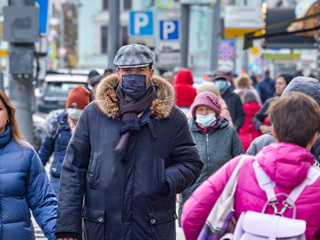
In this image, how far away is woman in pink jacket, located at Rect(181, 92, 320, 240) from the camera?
347 cm

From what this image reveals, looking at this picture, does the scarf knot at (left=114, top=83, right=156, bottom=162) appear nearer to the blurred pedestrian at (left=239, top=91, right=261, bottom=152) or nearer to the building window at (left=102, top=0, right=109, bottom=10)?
the blurred pedestrian at (left=239, top=91, right=261, bottom=152)

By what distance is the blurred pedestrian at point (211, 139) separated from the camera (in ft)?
24.1

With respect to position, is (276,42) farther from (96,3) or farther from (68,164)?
(96,3)

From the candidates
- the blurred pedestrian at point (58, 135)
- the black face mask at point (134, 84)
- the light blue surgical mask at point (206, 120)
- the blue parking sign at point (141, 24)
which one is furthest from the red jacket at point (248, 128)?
the blue parking sign at point (141, 24)

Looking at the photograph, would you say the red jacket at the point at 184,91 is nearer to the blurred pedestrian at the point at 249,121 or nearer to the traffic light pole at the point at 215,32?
the blurred pedestrian at the point at 249,121

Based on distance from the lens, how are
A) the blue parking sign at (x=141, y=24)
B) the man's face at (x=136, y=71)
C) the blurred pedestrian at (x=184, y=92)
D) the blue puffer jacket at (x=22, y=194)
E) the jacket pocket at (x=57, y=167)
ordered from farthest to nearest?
the blue parking sign at (x=141, y=24) → the blurred pedestrian at (x=184, y=92) → the jacket pocket at (x=57, y=167) → the man's face at (x=136, y=71) → the blue puffer jacket at (x=22, y=194)

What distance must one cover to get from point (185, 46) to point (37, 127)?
7.75m

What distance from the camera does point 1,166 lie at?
15.7ft

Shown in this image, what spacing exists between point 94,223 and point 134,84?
2.67 feet

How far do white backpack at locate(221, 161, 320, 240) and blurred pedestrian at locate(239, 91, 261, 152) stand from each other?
7.70 metres

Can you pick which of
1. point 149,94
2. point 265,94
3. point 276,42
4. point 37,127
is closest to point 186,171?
point 149,94

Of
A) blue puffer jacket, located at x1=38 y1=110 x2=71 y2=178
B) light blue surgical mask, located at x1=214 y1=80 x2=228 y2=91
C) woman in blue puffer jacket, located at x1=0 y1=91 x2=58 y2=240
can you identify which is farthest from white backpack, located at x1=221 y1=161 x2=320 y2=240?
light blue surgical mask, located at x1=214 y1=80 x2=228 y2=91

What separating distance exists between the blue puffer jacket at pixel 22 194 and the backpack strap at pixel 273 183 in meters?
1.70

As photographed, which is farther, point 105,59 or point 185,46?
point 105,59
